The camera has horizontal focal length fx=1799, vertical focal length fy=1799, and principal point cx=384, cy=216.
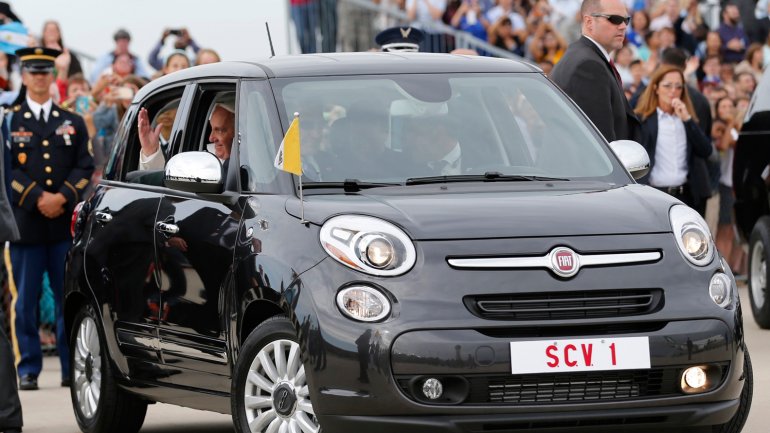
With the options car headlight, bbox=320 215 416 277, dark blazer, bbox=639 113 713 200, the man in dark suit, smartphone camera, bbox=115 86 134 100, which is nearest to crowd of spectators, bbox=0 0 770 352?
smartphone camera, bbox=115 86 134 100

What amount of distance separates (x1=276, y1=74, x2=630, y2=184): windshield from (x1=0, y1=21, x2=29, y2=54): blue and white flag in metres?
9.14

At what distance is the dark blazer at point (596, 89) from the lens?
34.1ft

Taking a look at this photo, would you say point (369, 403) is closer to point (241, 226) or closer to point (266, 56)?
point (241, 226)

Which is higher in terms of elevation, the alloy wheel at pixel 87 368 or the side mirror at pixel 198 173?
the side mirror at pixel 198 173

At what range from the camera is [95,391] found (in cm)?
917

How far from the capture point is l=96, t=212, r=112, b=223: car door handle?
8906 millimetres

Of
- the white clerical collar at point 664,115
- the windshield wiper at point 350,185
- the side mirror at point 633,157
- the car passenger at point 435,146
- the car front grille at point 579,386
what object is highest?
the car passenger at point 435,146

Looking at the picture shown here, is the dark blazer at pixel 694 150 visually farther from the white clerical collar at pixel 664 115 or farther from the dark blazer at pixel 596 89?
the dark blazer at pixel 596 89

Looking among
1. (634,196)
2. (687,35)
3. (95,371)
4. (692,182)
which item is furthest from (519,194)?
(687,35)

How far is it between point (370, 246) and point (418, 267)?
190 mm

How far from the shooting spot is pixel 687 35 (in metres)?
24.5

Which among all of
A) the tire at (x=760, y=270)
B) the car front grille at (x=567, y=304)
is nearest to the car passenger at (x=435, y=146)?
the car front grille at (x=567, y=304)

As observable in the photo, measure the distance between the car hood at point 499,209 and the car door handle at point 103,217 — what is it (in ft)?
6.87

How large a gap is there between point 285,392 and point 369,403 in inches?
20.4
